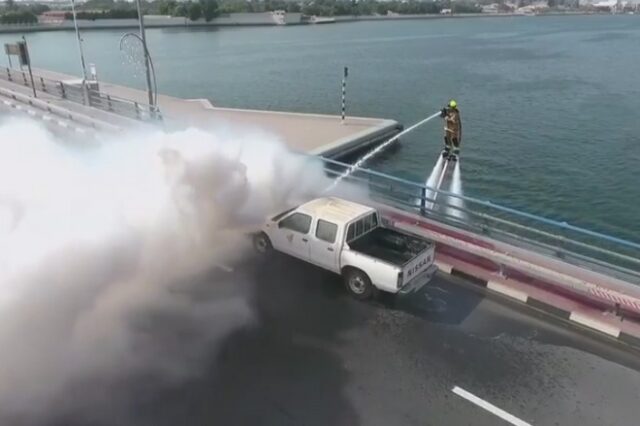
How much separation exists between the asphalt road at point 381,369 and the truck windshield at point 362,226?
1308 mm

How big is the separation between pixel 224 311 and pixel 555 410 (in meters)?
6.32

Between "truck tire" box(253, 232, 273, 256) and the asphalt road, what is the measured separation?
1.59 meters

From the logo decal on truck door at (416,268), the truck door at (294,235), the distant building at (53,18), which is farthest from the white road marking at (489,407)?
the distant building at (53,18)

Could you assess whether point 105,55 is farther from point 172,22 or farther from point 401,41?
point 172,22

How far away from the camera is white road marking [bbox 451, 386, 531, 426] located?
815cm

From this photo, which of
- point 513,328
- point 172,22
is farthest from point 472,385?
point 172,22

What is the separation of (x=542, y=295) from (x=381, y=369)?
13.9ft

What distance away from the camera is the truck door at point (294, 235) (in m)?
12.1

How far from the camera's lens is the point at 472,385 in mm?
8922

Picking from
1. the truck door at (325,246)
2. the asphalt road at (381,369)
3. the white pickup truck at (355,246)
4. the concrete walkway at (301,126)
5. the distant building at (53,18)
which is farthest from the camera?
the distant building at (53,18)

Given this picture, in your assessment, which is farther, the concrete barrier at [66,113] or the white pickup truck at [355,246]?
the concrete barrier at [66,113]

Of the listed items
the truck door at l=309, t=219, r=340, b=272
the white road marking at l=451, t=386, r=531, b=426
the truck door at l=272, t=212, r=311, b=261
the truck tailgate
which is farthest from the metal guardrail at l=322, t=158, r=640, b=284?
the white road marking at l=451, t=386, r=531, b=426

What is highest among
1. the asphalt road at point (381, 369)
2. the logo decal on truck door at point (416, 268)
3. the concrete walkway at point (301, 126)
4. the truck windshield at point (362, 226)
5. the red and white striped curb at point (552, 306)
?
the truck windshield at point (362, 226)

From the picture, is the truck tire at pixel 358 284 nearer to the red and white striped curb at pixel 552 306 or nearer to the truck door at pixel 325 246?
the truck door at pixel 325 246
